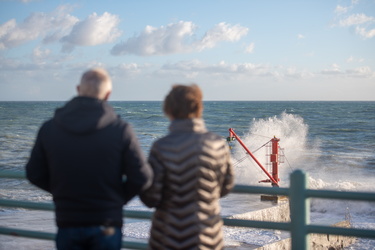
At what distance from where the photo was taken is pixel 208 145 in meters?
2.50

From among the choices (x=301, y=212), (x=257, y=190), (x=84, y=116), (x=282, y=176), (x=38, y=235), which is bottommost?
(x=282, y=176)

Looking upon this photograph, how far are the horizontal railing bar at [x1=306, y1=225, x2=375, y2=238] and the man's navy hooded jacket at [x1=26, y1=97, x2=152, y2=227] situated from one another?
114 cm

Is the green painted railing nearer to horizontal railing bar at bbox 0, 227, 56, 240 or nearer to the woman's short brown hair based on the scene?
the woman's short brown hair

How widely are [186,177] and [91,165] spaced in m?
0.47

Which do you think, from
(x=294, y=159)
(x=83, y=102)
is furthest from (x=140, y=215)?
(x=294, y=159)

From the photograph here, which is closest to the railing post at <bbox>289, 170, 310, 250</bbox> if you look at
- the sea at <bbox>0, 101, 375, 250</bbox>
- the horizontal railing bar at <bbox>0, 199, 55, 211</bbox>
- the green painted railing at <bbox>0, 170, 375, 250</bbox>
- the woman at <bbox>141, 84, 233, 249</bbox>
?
the green painted railing at <bbox>0, 170, 375, 250</bbox>

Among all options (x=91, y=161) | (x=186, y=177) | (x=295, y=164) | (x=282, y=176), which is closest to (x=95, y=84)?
(x=91, y=161)

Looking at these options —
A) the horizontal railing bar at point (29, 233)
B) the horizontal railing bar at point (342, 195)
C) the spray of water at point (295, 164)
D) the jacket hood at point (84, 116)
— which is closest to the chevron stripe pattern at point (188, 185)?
the jacket hood at point (84, 116)

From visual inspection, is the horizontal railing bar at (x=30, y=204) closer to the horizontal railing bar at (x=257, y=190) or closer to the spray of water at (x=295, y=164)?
Result: the horizontal railing bar at (x=257, y=190)

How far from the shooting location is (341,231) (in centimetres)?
292

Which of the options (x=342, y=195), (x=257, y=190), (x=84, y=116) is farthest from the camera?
(x=257, y=190)

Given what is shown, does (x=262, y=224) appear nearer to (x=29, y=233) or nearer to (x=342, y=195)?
(x=342, y=195)

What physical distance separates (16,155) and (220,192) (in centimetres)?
2343

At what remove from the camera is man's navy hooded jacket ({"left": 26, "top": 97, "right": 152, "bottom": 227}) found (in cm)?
235
